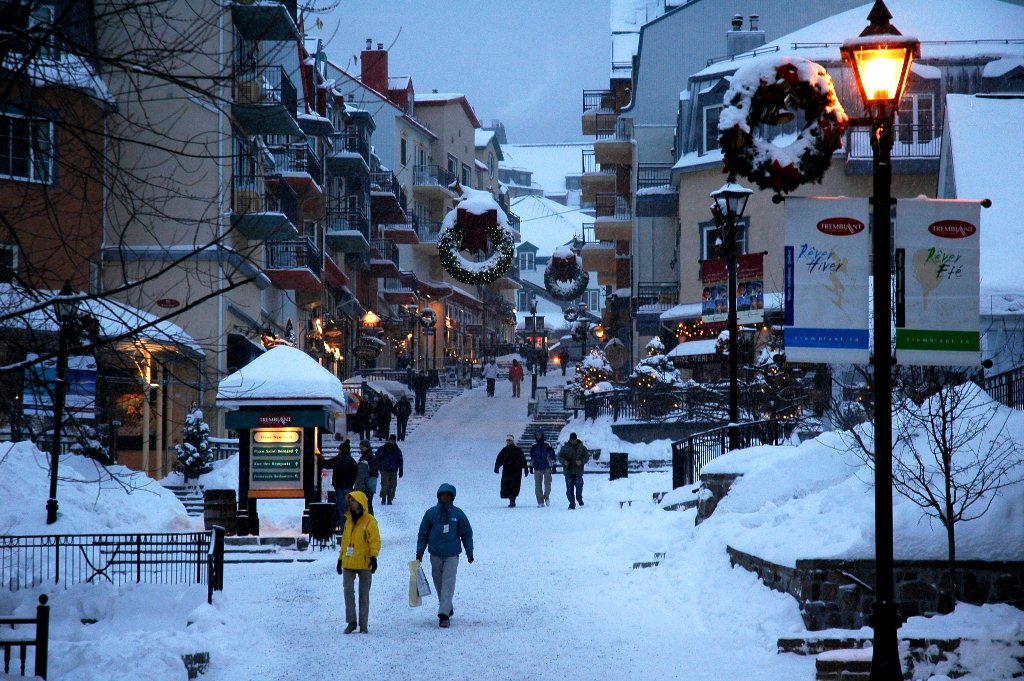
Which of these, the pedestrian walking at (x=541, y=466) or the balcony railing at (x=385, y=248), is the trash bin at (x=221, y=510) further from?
the balcony railing at (x=385, y=248)

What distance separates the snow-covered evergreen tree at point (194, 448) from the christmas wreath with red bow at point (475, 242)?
7.43 m

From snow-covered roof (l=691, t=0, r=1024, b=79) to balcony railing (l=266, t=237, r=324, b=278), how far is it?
48.9 ft

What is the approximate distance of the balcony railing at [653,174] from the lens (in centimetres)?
5469

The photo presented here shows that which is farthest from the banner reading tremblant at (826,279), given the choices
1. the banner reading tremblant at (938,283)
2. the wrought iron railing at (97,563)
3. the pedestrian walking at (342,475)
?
the pedestrian walking at (342,475)

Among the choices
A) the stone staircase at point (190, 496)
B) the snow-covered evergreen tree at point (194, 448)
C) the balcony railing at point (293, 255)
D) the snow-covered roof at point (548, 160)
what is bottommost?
the stone staircase at point (190, 496)

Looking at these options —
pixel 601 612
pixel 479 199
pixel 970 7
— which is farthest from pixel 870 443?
pixel 970 7

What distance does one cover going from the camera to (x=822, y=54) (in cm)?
4194

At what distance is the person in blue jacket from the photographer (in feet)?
47.9

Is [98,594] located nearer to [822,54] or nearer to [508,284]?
[822,54]

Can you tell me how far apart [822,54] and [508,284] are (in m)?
50.0

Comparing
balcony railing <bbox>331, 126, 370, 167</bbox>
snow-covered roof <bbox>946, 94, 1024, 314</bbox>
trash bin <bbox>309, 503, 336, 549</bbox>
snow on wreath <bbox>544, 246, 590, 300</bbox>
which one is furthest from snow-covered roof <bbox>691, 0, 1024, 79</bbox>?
trash bin <bbox>309, 503, 336, 549</bbox>

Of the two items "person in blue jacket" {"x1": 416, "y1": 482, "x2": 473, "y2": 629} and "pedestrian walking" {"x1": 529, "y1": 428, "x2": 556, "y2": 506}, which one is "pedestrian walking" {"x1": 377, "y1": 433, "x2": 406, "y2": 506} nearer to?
"pedestrian walking" {"x1": 529, "y1": 428, "x2": 556, "y2": 506}

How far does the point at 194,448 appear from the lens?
2945 centimetres

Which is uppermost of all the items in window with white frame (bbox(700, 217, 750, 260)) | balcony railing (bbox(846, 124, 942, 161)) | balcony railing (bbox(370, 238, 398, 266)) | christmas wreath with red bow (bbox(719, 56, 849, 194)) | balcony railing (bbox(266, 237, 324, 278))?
balcony railing (bbox(846, 124, 942, 161))
